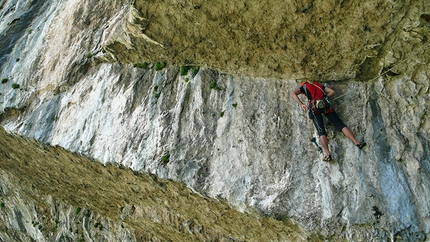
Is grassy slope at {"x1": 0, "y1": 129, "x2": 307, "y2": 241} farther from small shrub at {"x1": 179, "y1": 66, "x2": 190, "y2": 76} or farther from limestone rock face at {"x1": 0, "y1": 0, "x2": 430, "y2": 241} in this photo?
small shrub at {"x1": 179, "y1": 66, "x2": 190, "y2": 76}

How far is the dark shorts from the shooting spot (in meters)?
8.62

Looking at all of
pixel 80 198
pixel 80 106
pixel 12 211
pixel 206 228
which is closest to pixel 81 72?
pixel 80 106

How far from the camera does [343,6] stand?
8320 mm

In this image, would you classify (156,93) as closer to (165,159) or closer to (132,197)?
(165,159)

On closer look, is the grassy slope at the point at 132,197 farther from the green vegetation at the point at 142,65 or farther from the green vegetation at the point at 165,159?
the green vegetation at the point at 142,65

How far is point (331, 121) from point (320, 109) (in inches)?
17.6

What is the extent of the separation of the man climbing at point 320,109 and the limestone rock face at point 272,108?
302 millimetres

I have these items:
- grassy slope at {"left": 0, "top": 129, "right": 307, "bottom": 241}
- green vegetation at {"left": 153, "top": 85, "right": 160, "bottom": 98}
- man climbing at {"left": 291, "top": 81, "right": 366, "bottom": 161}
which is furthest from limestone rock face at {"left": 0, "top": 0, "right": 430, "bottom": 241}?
grassy slope at {"left": 0, "top": 129, "right": 307, "bottom": 241}

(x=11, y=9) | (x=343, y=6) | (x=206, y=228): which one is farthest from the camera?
(x=11, y=9)

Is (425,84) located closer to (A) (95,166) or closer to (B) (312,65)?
(B) (312,65)

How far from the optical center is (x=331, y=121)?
28.9ft

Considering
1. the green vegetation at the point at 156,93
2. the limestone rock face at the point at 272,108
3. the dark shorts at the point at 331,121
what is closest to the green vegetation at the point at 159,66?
the limestone rock face at the point at 272,108

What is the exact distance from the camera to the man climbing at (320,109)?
851cm

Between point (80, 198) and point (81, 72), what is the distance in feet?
18.1
